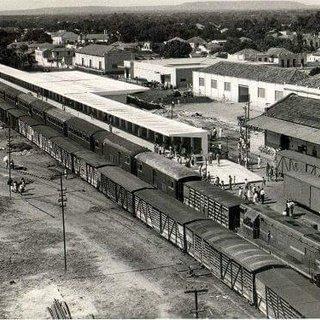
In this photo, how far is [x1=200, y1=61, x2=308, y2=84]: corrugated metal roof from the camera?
78.1 metres

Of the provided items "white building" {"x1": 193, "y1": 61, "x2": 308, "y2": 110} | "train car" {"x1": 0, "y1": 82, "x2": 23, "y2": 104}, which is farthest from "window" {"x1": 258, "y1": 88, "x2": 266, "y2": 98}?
"train car" {"x1": 0, "y1": 82, "x2": 23, "y2": 104}

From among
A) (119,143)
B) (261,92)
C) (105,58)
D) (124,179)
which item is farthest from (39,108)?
(105,58)

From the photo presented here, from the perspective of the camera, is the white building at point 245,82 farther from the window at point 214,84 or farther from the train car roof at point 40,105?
the train car roof at point 40,105

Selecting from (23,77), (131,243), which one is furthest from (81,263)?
(23,77)

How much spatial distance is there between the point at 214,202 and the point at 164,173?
6.55m

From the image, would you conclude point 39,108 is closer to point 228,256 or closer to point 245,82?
point 245,82

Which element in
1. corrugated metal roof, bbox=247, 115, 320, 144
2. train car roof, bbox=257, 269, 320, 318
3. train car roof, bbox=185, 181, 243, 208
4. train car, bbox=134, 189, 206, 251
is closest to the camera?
train car roof, bbox=257, 269, 320, 318

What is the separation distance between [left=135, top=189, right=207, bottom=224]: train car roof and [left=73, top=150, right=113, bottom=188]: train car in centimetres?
775

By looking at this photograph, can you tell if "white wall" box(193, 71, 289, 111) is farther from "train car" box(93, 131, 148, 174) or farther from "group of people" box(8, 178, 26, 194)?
"group of people" box(8, 178, 26, 194)

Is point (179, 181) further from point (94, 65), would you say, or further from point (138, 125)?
point (94, 65)

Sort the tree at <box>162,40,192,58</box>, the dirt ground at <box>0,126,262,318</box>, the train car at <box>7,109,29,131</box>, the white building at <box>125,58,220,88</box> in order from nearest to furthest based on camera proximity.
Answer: the dirt ground at <box>0,126,262,318</box>
the train car at <box>7,109,29,131</box>
the white building at <box>125,58,220,88</box>
the tree at <box>162,40,192,58</box>

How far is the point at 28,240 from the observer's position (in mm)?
36250

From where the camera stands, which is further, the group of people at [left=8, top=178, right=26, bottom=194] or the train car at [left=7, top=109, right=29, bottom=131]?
the train car at [left=7, top=109, right=29, bottom=131]

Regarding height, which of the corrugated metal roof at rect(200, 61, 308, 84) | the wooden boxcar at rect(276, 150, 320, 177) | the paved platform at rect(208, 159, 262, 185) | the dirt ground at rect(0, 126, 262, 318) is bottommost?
the paved platform at rect(208, 159, 262, 185)
